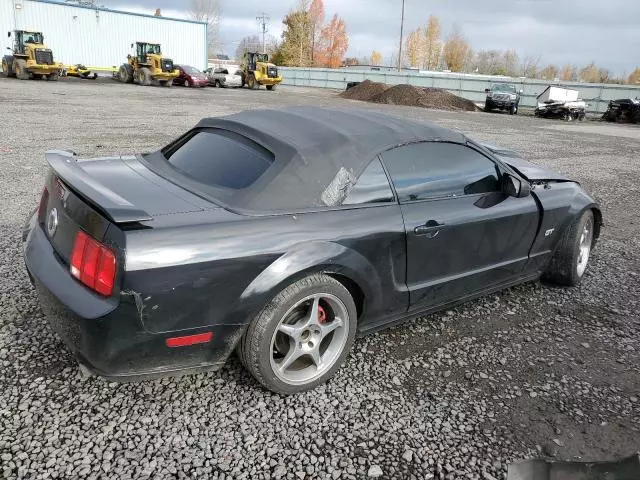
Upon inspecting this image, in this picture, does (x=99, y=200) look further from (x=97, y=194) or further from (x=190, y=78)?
(x=190, y=78)

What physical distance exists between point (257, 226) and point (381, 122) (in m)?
1.33

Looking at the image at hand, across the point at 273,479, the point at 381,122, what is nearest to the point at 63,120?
the point at 381,122

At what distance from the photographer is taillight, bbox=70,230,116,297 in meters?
2.26

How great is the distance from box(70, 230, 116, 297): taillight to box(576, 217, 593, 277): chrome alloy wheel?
3685 millimetres

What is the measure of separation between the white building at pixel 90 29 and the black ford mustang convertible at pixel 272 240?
4148 centimetres

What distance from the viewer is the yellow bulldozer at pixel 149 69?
112 feet

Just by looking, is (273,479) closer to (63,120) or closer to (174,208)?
(174,208)

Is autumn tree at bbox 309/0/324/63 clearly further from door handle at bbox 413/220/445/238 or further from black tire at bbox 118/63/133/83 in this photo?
door handle at bbox 413/220/445/238

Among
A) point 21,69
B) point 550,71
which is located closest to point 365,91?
point 21,69

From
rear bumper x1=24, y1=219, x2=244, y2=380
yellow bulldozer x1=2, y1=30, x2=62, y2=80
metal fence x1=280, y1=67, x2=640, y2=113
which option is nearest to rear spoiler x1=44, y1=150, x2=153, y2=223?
rear bumper x1=24, y1=219, x2=244, y2=380

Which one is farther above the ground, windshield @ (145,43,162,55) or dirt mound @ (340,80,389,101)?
windshield @ (145,43,162,55)

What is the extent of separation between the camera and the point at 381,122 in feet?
11.2

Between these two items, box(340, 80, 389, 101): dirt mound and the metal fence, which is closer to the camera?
the metal fence

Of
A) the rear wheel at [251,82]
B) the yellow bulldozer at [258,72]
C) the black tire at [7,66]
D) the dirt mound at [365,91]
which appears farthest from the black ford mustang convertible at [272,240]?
the rear wheel at [251,82]
